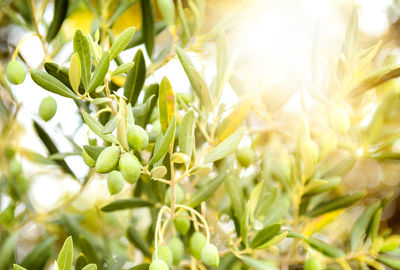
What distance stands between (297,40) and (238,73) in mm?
271

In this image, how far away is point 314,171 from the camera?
3.41 feet

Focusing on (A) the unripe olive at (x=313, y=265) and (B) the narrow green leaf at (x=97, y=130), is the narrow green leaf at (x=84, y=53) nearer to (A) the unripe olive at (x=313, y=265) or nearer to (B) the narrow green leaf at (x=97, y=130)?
(B) the narrow green leaf at (x=97, y=130)

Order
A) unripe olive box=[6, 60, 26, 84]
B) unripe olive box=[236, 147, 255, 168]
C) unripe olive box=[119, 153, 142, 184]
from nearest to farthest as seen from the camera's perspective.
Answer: unripe olive box=[119, 153, 142, 184] < unripe olive box=[6, 60, 26, 84] < unripe olive box=[236, 147, 255, 168]

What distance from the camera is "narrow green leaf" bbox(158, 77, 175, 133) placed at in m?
0.69

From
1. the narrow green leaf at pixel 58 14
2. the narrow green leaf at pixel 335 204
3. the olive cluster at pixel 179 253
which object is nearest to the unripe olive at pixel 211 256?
the olive cluster at pixel 179 253

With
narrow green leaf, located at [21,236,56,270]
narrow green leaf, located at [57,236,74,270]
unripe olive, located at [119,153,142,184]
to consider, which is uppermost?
unripe olive, located at [119,153,142,184]

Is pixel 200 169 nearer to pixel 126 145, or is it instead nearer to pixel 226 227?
pixel 126 145

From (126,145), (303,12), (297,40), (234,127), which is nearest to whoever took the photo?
(126,145)

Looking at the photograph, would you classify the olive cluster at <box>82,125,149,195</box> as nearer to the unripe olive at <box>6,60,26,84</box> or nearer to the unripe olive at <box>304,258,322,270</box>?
the unripe olive at <box>6,60,26,84</box>

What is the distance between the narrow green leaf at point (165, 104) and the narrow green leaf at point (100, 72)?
3.6 inches

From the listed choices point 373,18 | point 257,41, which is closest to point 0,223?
point 257,41

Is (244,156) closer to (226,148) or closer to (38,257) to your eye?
(226,148)

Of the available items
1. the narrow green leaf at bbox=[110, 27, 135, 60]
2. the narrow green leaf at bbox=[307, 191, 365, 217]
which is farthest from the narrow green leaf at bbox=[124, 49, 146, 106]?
the narrow green leaf at bbox=[307, 191, 365, 217]

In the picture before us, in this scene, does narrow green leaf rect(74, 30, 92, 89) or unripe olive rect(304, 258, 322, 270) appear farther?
unripe olive rect(304, 258, 322, 270)
